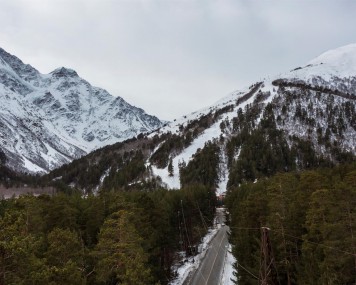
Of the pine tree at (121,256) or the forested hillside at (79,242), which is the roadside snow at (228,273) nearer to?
the forested hillside at (79,242)

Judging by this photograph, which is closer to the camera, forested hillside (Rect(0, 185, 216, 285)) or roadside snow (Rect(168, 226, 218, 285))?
forested hillside (Rect(0, 185, 216, 285))

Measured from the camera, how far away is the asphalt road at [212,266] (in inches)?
2269

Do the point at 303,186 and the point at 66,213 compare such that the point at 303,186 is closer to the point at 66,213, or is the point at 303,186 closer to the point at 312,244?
the point at 312,244

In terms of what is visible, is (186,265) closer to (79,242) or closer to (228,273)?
(228,273)

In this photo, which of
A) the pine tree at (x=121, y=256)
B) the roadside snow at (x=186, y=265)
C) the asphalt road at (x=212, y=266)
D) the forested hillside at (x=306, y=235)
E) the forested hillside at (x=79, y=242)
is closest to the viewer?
the forested hillside at (x=79, y=242)

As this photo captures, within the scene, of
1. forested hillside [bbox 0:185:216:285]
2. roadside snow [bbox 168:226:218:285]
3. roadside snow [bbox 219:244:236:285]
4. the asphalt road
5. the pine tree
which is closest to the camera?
forested hillside [bbox 0:185:216:285]

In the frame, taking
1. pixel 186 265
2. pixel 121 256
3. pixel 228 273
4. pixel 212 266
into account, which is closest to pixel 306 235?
pixel 121 256

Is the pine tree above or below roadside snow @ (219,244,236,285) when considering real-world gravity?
above

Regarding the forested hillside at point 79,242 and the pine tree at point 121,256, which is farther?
the pine tree at point 121,256

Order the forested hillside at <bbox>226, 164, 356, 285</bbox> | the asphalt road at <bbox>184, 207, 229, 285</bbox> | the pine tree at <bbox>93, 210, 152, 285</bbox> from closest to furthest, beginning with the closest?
the forested hillside at <bbox>226, 164, 356, 285</bbox>
the pine tree at <bbox>93, 210, 152, 285</bbox>
the asphalt road at <bbox>184, 207, 229, 285</bbox>

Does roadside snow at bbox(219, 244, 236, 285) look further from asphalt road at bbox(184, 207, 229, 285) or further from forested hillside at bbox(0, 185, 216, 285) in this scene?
forested hillside at bbox(0, 185, 216, 285)

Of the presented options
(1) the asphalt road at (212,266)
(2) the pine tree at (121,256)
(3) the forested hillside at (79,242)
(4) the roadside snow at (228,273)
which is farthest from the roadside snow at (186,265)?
(2) the pine tree at (121,256)

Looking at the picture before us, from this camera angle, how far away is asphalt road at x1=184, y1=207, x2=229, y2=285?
189 ft

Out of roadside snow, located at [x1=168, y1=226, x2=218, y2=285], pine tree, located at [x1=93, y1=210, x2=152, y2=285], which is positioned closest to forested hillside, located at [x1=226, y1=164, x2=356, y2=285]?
pine tree, located at [x1=93, y1=210, x2=152, y2=285]
